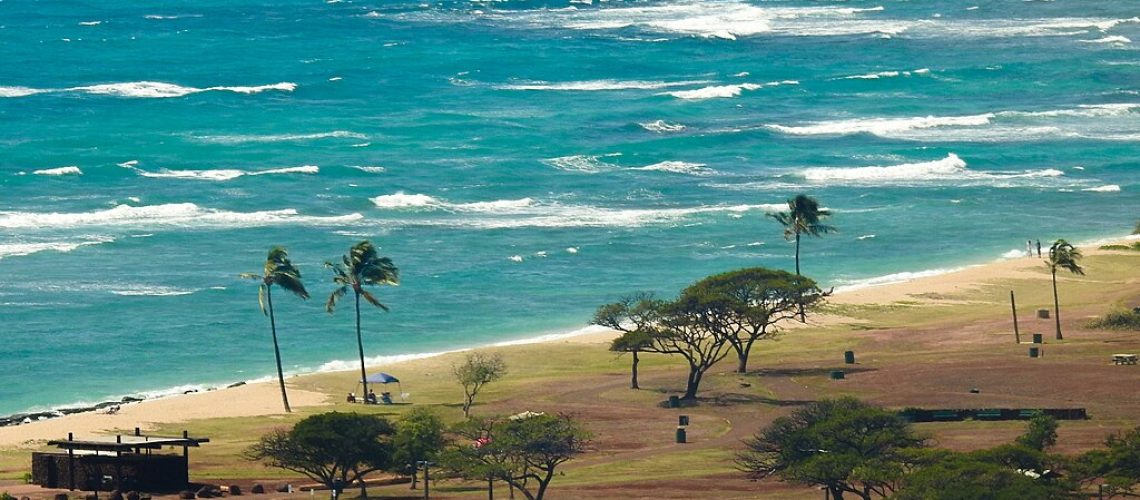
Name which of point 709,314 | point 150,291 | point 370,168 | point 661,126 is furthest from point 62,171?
point 709,314

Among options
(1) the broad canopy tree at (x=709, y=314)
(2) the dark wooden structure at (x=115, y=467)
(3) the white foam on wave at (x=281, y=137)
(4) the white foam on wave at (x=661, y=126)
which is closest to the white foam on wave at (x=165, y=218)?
(3) the white foam on wave at (x=281, y=137)

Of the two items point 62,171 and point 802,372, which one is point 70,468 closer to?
point 802,372

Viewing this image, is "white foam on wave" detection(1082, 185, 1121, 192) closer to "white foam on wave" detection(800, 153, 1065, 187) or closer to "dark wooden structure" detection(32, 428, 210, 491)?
"white foam on wave" detection(800, 153, 1065, 187)

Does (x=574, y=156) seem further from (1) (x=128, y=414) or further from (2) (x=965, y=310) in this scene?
(1) (x=128, y=414)

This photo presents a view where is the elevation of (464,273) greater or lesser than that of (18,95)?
lesser

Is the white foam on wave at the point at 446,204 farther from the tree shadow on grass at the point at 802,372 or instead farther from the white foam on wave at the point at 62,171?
the tree shadow on grass at the point at 802,372

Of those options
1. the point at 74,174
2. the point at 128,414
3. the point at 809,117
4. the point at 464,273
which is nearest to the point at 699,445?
the point at 128,414
